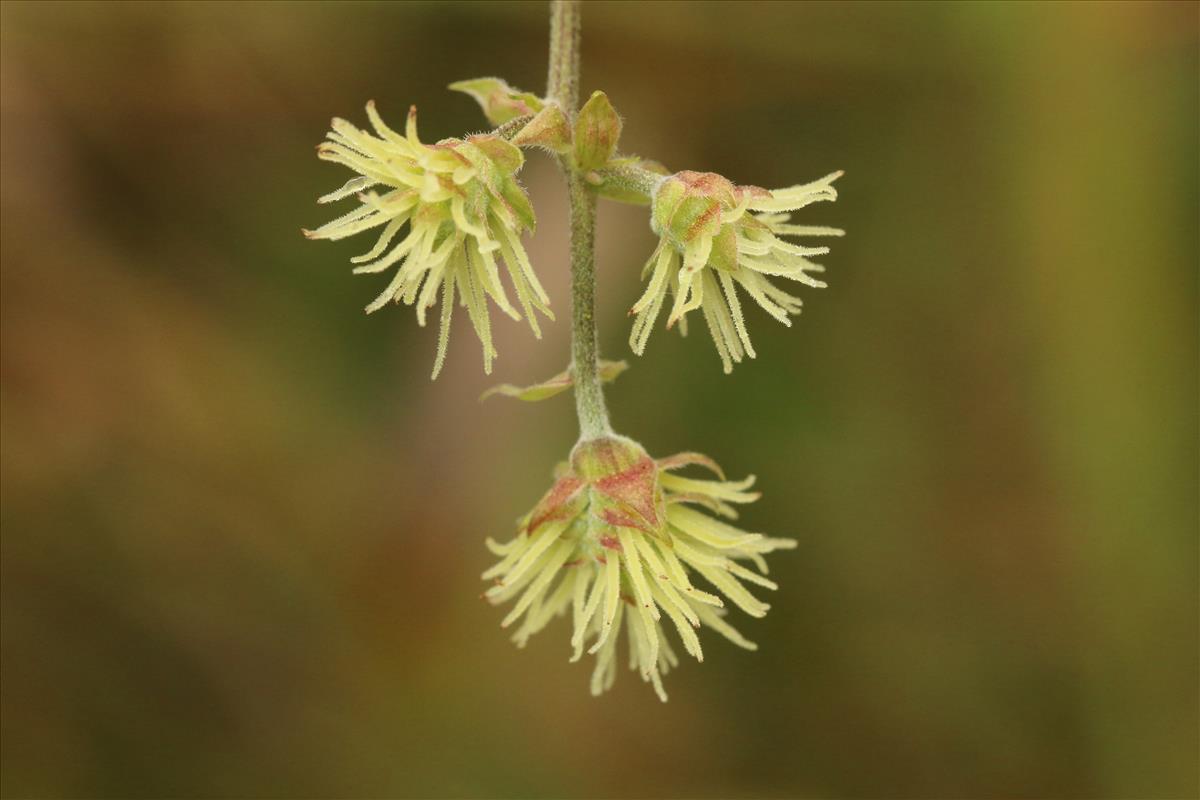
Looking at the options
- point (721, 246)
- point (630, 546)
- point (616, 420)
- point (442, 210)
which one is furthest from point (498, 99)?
point (616, 420)

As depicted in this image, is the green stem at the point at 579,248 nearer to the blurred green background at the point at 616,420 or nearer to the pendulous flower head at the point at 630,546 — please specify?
the pendulous flower head at the point at 630,546

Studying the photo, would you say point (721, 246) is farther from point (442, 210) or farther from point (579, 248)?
point (442, 210)

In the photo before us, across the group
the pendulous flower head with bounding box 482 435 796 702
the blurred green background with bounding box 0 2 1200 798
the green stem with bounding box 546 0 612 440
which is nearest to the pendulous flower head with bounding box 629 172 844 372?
the green stem with bounding box 546 0 612 440

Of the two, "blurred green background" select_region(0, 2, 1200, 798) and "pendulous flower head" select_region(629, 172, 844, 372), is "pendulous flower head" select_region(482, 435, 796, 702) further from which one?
"blurred green background" select_region(0, 2, 1200, 798)

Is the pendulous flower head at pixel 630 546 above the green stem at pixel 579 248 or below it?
below

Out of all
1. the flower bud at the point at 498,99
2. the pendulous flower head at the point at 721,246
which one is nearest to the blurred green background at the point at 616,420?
the flower bud at the point at 498,99

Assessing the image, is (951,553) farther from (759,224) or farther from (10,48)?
(10,48)

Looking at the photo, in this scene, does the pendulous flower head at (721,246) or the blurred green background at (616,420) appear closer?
the pendulous flower head at (721,246)
